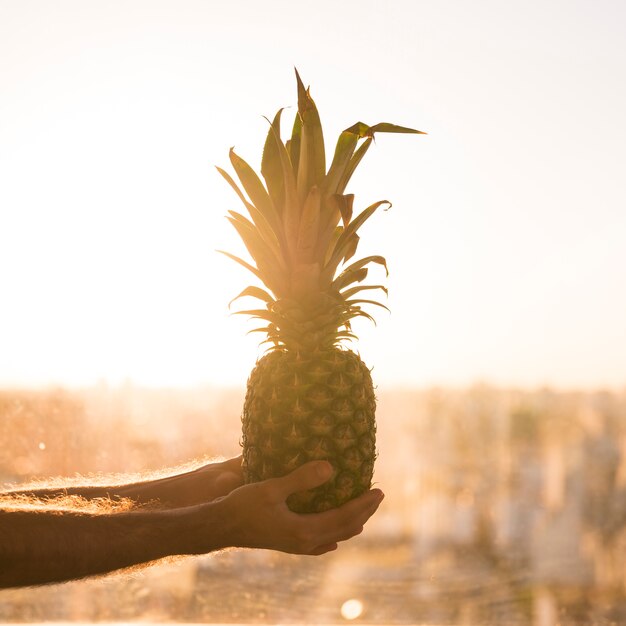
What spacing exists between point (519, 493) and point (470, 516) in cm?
206

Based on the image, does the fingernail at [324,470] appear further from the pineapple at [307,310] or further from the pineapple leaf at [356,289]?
the pineapple leaf at [356,289]

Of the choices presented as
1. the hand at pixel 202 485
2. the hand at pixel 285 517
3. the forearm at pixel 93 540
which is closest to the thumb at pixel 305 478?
the hand at pixel 285 517

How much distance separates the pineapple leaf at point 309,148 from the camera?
4.52 ft

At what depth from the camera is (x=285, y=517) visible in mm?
1296

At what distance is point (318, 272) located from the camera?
143 cm

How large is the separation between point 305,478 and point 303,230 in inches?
21.7

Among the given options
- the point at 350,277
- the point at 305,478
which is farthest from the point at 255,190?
the point at 305,478

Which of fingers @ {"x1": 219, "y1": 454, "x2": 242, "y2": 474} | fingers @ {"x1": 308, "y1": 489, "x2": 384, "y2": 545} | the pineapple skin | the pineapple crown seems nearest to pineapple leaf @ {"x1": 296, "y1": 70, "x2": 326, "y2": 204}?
the pineapple crown

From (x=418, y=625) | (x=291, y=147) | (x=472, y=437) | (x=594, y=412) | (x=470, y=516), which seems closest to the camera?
(x=291, y=147)

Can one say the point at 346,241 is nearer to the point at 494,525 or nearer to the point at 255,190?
the point at 255,190

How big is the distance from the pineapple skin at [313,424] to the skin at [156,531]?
2.0 inches

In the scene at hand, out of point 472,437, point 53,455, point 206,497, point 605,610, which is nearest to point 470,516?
point 472,437

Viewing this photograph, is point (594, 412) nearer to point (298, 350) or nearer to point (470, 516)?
point (470, 516)

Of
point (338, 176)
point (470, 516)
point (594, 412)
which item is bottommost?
point (470, 516)
